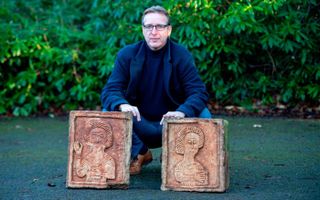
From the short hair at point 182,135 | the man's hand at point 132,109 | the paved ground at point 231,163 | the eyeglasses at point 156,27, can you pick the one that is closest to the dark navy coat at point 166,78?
the man's hand at point 132,109

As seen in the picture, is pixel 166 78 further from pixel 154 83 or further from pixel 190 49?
pixel 190 49

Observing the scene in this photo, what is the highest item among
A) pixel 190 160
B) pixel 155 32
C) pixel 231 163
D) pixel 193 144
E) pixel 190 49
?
pixel 155 32

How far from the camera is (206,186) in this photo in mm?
5152

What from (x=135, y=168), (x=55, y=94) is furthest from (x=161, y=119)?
(x=55, y=94)

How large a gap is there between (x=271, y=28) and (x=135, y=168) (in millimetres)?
3686

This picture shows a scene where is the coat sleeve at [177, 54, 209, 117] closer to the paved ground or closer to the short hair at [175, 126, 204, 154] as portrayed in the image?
the short hair at [175, 126, 204, 154]

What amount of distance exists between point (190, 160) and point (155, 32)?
3.36 feet

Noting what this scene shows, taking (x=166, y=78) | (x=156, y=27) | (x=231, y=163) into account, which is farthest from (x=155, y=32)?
(x=231, y=163)

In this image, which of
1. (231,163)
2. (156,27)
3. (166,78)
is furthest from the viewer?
(231,163)

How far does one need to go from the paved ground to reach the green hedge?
1.74ft

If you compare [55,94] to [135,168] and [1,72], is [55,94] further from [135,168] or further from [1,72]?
[135,168]

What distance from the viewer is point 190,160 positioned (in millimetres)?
5184

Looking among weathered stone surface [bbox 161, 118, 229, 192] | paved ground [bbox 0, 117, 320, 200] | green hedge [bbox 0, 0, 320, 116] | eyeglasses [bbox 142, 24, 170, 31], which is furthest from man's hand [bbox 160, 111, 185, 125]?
green hedge [bbox 0, 0, 320, 116]

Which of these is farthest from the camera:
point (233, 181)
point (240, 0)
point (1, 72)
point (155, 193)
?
point (1, 72)
